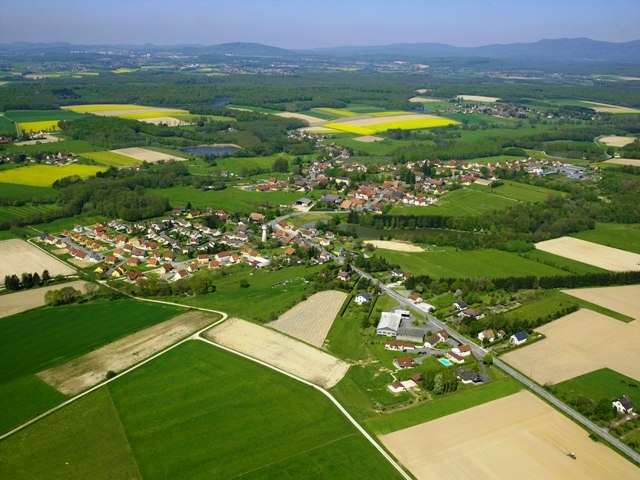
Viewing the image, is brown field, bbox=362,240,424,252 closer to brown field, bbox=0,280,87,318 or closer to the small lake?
brown field, bbox=0,280,87,318

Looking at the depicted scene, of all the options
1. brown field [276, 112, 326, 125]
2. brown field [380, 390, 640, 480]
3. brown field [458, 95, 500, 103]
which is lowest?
brown field [380, 390, 640, 480]

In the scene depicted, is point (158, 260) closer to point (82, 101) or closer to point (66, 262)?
point (66, 262)

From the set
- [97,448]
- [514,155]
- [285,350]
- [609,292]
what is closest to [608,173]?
[514,155]

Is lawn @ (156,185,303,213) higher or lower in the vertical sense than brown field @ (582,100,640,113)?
lower

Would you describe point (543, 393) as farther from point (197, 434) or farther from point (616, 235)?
point (616, 235)

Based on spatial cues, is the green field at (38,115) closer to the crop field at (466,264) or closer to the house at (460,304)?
the crop field at (466,264)

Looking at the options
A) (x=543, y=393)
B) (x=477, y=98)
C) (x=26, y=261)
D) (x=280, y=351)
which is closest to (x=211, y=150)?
(x=26, y=261)

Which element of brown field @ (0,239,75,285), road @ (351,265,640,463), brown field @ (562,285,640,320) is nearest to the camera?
road @ (351,265,640,463)

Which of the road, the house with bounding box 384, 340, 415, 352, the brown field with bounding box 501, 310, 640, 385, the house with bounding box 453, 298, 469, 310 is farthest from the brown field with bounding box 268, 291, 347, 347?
the brown field with bounding box 501, 310, 640, 385

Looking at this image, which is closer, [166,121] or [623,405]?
[623,405]
